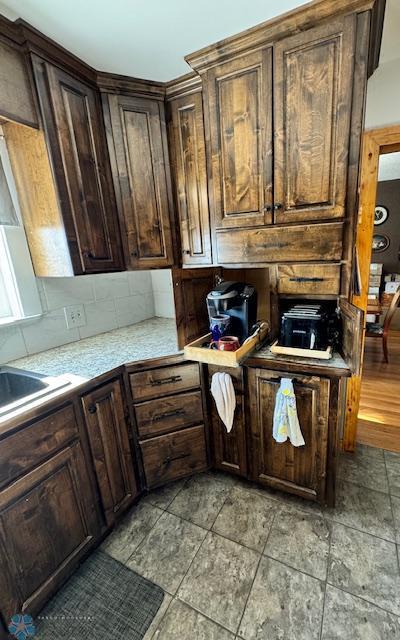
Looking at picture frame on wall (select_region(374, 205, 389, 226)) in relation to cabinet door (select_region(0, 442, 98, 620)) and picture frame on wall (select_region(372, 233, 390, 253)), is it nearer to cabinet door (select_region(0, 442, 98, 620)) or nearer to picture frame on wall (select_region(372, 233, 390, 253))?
picture frame on wall (select_region(372, 233, 390, 253))

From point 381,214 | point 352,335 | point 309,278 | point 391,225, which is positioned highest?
point 381,214

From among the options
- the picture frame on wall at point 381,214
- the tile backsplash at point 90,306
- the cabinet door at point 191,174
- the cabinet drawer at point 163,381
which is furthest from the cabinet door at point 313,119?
the picture frame on wall at point 381,214

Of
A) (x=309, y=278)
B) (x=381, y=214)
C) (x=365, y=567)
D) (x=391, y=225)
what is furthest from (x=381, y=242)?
(x=365, y=567)

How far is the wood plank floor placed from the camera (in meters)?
2.15

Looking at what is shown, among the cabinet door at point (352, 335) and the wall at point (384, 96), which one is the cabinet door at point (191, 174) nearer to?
the cabinet door at point (352, 335)

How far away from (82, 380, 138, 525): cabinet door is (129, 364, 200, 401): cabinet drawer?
10 cm

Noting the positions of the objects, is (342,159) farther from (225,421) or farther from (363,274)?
(225,421)

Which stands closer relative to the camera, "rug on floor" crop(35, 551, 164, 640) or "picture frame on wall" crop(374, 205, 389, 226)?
"rug on floor" crop(35, 551, 164, 640)

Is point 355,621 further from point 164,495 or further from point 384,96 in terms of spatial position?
point 384,96

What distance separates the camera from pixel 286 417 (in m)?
1.40

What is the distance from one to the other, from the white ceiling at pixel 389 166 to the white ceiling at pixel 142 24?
8.29 feet

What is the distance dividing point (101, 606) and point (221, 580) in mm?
523

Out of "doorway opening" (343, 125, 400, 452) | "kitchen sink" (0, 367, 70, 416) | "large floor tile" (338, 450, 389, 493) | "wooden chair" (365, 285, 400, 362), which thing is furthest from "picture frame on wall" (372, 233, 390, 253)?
"kitchen sink" (0, 367, 70, 416)

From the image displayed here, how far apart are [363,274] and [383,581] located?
5.27 ft
